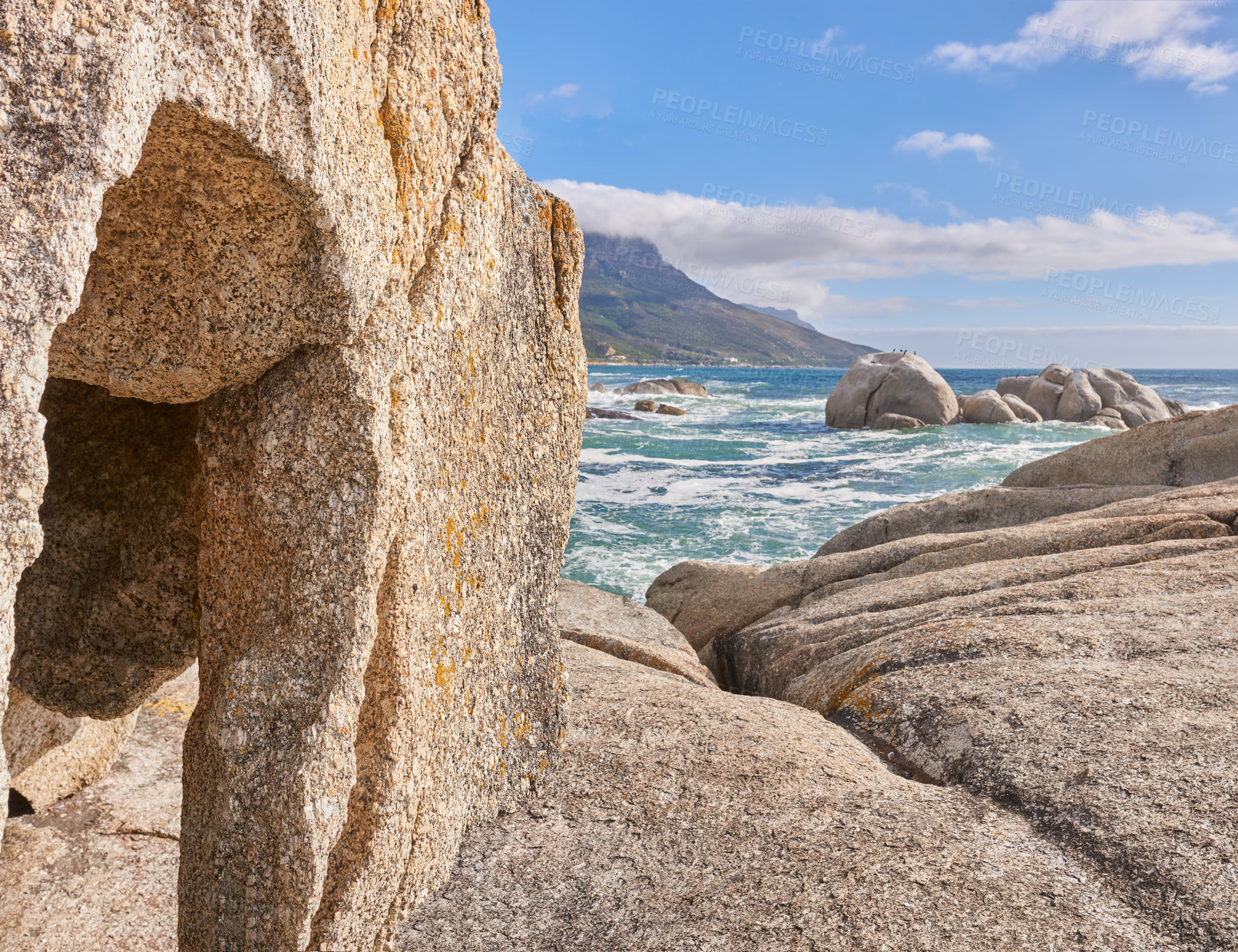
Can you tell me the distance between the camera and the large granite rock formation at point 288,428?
62.9 inches

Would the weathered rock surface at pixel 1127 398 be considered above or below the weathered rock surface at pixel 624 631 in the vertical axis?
above

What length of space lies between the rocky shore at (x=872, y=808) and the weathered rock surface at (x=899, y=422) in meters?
30.5

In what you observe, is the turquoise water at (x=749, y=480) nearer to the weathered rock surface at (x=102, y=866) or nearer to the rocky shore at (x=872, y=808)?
the rocky shore at (x=872, y=808)

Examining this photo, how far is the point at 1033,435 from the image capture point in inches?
1294

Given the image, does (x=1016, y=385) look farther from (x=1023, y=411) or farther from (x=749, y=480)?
(x=749, y=480)

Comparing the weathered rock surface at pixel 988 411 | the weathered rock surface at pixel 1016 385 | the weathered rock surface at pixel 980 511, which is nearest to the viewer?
the weathered rock surface at pixel 980 511

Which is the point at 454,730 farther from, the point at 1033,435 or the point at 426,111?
the point at 1033,435

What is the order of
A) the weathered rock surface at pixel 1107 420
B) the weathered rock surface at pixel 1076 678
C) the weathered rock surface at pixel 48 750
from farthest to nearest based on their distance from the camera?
1. the weathered rock surface at pixel 1107 420
2. the weathered rock surface at pixel 48 750
3. the weathered rock surface at pixel 1076 678

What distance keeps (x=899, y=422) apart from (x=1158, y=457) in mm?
25032

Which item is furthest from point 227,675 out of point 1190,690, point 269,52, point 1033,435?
point 1033,435

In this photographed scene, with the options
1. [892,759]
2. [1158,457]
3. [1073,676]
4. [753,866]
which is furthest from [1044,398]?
[753,866]

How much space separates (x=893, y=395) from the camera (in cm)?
3691

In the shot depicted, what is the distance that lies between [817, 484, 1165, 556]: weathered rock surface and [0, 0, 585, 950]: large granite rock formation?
26.7ft

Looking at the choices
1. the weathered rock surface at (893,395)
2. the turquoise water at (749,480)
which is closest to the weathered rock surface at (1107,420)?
the turquoise water at (749,480)
